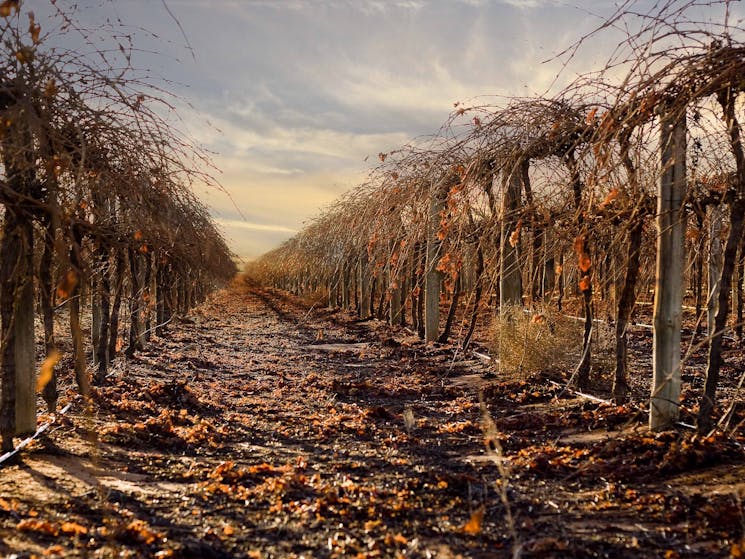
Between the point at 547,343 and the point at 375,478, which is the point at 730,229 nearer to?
the point at 375,478

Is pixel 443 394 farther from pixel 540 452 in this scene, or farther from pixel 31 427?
pixel 31 427

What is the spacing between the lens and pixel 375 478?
529 cm

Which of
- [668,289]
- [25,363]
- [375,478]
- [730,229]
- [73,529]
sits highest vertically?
[730,229]

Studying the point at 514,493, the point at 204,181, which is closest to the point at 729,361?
the point at 514,493

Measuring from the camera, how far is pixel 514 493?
4746 millimetres

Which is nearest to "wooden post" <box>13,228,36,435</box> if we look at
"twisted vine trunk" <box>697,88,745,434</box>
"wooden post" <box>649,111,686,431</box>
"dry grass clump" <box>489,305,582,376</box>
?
"wooden post" <box>649,111,686,431</box>

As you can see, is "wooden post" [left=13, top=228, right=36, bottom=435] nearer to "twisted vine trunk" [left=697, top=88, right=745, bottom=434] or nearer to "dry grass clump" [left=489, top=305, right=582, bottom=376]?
"twisted vine trunk" [left=697, top=88, right=745, bottom=434]

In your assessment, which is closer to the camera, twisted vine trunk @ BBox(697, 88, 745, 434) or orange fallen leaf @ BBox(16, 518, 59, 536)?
orange fallen leaf @ BBox(16, 518, 59, 536)

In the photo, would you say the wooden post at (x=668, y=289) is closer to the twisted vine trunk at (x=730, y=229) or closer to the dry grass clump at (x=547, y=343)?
Answer: the twisted vine trunk at (x=730, y=229)

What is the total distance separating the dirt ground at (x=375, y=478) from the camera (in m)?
3.80

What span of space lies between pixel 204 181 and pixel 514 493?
11.1ft

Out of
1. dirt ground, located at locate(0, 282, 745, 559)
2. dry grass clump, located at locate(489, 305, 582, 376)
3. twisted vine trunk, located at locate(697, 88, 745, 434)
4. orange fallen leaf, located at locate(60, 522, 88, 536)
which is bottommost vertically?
dirt ground, located at locate(0, 282, 745, 559)

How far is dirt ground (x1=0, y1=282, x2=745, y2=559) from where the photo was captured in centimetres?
380

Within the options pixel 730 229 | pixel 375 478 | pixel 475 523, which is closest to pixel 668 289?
pixel 730 229
